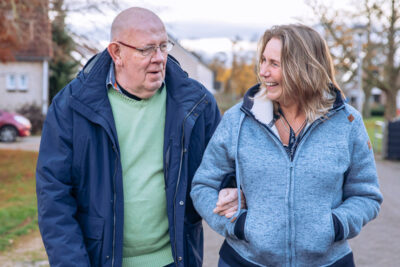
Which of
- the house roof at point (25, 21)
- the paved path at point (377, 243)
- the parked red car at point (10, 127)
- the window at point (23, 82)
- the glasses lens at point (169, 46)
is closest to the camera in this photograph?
the glasses lens at point (169, 46)

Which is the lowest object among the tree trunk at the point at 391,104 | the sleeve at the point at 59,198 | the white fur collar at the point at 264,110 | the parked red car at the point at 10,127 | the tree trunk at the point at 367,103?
the tree trunk at the point at 367,103

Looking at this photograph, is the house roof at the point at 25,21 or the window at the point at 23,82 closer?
the house roof at the point at 25,21

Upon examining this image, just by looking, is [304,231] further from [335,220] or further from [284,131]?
[284,131]

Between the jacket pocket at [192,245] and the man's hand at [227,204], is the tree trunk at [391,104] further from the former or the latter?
the man's hand at [227,204]

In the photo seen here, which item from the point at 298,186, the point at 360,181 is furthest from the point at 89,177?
the point at 360,181

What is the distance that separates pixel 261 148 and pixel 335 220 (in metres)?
0.47

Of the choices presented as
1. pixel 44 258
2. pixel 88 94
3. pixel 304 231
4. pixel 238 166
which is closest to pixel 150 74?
pixel 88 94

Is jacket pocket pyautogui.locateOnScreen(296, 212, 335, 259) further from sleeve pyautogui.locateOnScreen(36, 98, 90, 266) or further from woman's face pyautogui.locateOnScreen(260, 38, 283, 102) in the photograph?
sleeve pyautogui.locateOnScreen(36, 98, 90, 266)

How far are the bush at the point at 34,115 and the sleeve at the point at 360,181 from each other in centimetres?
2455

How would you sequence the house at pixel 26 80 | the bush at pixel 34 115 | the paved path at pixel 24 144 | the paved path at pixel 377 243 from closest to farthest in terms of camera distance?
the paved path at pixel 377 243 → the paved path at pixel 24 144 → the bush at pixel 34 115 → the house at pixel 26 80

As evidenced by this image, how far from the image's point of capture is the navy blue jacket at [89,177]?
105 inches

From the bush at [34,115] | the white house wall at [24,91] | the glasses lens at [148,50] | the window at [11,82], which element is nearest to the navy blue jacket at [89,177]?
the glasses lens at [148,50]

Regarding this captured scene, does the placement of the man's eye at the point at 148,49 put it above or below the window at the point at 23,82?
above

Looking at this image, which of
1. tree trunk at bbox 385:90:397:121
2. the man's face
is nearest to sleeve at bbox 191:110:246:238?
the man's face
